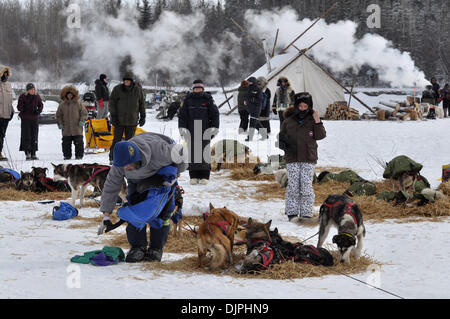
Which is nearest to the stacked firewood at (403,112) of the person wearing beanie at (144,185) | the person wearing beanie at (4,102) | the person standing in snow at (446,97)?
the person standing in snow at (446,97)

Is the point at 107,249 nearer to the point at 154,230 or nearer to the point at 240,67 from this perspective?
the point at 154,230

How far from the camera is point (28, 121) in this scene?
10867 millimetres

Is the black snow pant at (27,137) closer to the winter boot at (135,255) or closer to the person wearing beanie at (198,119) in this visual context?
the person wearing beanie at (198,119)

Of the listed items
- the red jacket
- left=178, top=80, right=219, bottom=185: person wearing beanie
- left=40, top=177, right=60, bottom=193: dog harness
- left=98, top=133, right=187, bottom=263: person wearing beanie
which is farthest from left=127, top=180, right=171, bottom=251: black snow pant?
the red jacket

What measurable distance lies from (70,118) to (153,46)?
26874 millimetres

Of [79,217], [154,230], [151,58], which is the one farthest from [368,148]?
[151,58]

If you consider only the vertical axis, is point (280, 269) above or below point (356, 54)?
below

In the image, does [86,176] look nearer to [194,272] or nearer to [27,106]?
[194,272]

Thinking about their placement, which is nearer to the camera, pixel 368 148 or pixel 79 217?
pixel 79 217

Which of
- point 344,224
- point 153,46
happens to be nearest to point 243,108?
point 344,224

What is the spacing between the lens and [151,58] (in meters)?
36.5

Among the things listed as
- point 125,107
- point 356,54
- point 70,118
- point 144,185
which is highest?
point 356,54

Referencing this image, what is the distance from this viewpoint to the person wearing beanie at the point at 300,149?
20.9 feet
